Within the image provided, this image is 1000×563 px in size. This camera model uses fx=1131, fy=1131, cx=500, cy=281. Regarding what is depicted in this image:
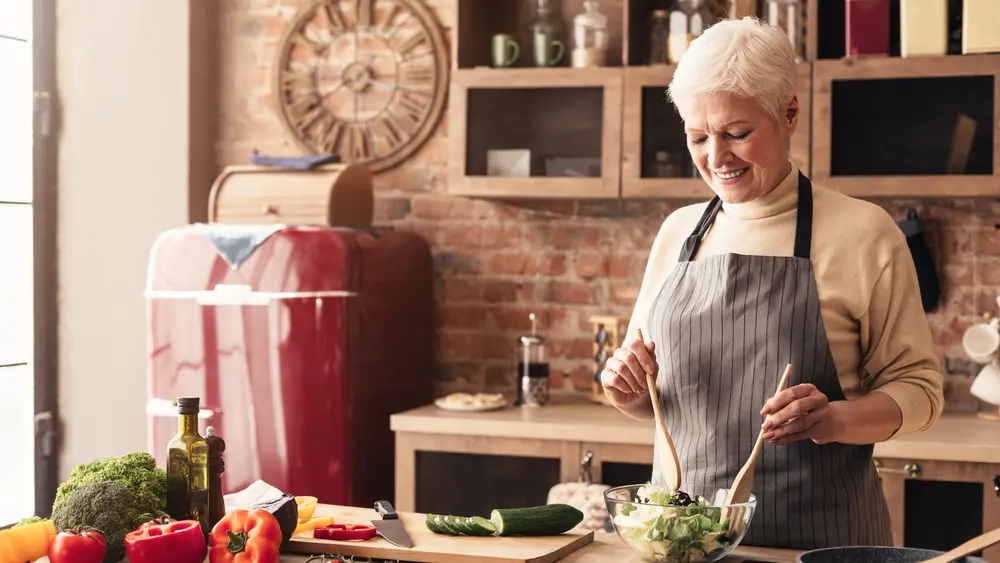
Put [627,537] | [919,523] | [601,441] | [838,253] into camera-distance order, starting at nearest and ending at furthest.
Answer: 1. [627,537]
2. [838,253]
3. [919,523]
4. [601,441]

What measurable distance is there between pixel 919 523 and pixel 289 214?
2.10m

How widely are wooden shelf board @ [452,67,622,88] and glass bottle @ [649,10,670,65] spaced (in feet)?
0.51

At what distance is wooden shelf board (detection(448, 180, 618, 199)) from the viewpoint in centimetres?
350

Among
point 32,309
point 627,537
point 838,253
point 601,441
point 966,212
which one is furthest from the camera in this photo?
point 32,309

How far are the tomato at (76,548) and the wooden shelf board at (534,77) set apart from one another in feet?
7.42

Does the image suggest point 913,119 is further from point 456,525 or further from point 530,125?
point 456,525

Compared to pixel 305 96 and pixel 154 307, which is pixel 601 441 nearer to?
pixel 154 307

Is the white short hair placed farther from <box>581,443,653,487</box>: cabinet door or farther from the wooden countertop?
<box>581,443,653,487</box>: cabinet door

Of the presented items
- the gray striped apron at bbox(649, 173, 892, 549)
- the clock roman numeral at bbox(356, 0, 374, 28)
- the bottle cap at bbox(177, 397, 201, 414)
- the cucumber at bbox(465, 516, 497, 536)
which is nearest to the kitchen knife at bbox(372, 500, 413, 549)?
the cucumber at bbox(465, 516, 497, 536)

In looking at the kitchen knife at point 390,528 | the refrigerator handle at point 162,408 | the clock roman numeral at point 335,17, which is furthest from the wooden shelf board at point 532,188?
the kitchen knife at point 390,528

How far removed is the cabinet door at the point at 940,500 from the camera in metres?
2.96

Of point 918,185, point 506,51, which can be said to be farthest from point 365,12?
point 918,185

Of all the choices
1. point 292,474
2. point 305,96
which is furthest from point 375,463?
point 305,96

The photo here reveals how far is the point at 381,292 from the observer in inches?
142
